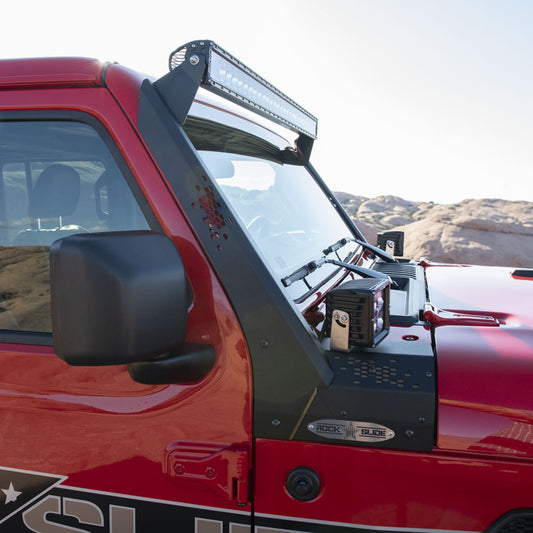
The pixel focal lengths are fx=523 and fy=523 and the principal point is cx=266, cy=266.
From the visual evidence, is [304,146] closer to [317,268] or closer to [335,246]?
[335,246]

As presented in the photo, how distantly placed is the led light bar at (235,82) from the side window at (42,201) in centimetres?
33

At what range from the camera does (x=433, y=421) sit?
1.18 metres

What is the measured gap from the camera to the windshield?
5.19ft

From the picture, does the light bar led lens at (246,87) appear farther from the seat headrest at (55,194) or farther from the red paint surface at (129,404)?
the seat headrest at (55,194)

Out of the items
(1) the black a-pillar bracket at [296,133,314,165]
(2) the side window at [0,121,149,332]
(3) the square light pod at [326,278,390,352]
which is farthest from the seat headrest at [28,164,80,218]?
(1) the black a-pillar bracket at [296,133,314,165]

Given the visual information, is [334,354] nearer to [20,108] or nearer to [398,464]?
[398,464]

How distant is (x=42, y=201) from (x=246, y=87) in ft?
2.26

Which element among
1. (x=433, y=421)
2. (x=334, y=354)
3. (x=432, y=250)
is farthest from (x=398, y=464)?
(x=432, y=250)

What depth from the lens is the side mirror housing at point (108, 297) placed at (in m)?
1.00

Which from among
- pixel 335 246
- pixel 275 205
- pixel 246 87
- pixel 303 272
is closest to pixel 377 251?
pixel 335 246

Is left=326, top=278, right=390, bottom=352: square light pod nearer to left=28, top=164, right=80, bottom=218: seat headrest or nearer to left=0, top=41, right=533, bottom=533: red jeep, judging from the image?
left=0, top=41, right=533, bottom=533: red jeep

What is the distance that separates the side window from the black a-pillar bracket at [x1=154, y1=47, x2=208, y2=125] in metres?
0.22

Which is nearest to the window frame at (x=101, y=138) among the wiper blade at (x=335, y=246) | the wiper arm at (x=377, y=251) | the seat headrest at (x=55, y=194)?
the seat headrest at (x=55, y=194)

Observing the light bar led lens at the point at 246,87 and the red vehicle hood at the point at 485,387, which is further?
the light bar led lens at the point at 246,87
